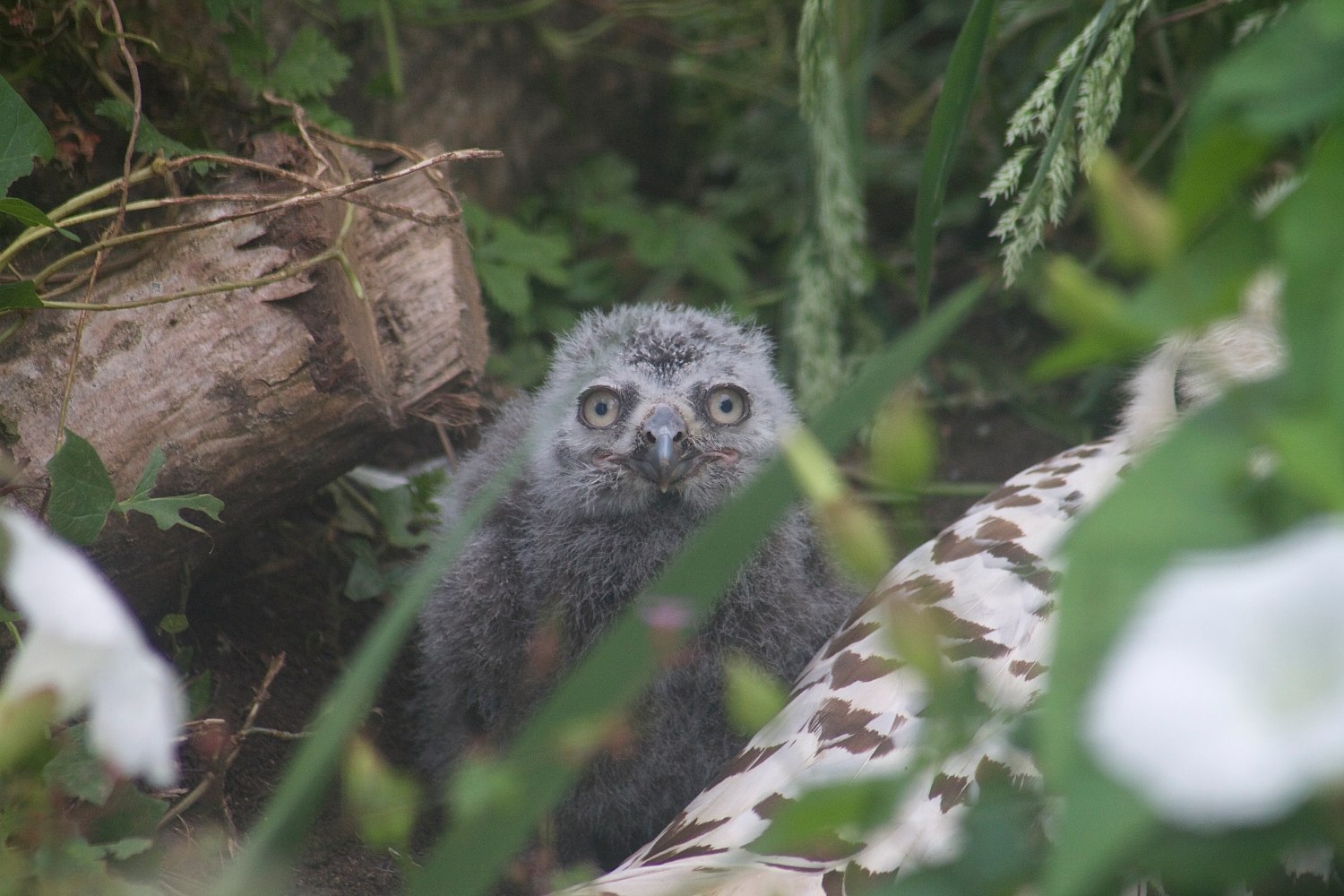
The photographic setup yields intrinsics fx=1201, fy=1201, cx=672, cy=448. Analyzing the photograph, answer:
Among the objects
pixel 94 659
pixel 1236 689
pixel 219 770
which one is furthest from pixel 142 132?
pixel 1236 689

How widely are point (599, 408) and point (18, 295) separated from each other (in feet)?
3.15

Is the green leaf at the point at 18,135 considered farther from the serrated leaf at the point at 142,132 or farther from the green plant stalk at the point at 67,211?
the serrated leaf at the point at 142,132

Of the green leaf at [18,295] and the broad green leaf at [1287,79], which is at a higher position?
the broad green leaf at [1287,79]

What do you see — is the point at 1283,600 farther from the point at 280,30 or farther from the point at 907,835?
the point at 280,30

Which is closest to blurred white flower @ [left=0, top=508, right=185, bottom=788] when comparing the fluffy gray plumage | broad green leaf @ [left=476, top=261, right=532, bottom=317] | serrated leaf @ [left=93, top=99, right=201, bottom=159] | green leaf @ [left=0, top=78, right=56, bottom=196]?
green leaf @ [left=0, top=78, right=56, bottom=196]

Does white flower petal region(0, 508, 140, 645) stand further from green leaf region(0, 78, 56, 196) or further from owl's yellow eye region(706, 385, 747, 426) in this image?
owl's yellow eye region(706, 385, 747, 426)

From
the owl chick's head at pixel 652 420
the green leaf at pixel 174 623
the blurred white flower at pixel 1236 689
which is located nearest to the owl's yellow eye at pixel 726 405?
the owl chick's head at pixel 652 420

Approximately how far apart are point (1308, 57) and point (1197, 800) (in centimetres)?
49

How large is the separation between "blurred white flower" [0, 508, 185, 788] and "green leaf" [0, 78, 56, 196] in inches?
45.2

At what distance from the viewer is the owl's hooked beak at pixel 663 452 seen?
202 cm

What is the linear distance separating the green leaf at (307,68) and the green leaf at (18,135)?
61 cm

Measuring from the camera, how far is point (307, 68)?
2.29 meters

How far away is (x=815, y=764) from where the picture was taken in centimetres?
171

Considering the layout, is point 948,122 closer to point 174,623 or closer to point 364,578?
point 364,578
